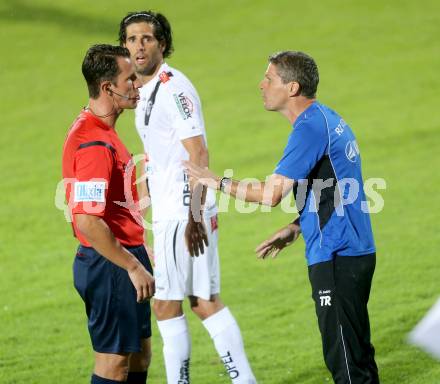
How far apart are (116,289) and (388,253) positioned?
17.8 ft

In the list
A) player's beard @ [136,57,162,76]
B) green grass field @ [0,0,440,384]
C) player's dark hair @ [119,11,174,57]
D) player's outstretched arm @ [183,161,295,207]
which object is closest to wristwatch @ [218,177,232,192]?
player's outstretched arm @ [183,161,295,207]

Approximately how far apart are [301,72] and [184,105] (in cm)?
110

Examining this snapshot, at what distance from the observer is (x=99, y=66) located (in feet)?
17.6

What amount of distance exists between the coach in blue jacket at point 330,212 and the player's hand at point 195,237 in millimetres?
776

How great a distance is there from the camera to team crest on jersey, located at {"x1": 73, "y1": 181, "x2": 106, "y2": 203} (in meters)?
5.12

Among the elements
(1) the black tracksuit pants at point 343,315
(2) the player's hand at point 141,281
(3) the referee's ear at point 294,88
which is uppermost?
(3) the referee's ear at point 294,88

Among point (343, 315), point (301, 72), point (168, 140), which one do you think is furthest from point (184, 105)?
point (343, 315)

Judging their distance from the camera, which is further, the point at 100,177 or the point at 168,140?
the point at 168,140

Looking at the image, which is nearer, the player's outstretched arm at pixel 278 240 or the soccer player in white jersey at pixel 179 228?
the player's outstretched arm at pixel 278 240

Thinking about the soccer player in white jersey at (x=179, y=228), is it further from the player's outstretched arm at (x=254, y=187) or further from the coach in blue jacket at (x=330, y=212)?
the coach in blue jacket at (x=330, y=212)

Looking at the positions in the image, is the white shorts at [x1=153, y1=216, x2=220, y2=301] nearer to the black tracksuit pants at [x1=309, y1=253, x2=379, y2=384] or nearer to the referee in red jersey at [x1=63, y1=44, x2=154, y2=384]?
the referee in red jersey at [x1=63, y1=44, x2=154, y2=384]

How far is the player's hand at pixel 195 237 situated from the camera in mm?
6168

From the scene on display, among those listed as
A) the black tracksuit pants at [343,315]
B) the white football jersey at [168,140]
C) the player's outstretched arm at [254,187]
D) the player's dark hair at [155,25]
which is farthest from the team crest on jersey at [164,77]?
the black tracksuit pants at [343,315]

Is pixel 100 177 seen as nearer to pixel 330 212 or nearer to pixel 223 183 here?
pixel 223 183
